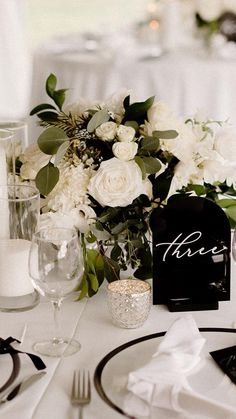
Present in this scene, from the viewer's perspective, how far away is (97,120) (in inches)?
57.7

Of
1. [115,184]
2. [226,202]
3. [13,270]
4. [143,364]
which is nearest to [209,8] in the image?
[226,202]

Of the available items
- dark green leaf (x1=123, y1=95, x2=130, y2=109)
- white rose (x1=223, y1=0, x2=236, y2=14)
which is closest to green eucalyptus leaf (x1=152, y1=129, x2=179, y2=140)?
dark green leaf (x1=123, y1=95, x2=130, y2=109)

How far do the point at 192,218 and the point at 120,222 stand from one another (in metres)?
0.15

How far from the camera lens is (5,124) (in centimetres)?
170

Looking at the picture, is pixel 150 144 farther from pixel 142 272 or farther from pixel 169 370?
pixel 169 370

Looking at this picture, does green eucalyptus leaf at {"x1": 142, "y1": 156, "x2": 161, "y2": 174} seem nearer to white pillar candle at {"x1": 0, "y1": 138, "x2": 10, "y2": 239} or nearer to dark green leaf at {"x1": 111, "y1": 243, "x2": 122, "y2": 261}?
dark green leaf at {"x1": 111, "y1": 243, "x2": 122, "y2": 261}

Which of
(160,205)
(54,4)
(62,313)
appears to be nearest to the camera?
(62,313)

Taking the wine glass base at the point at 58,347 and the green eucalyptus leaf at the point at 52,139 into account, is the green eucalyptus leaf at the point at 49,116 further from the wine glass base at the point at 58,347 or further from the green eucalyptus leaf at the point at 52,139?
the wine glass base at the point at 58,347

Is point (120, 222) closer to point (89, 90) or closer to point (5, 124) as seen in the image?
point (5, 124)

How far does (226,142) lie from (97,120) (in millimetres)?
265

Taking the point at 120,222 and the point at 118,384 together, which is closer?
the point at 118,384

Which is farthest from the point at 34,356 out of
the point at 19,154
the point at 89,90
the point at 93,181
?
the point at 89,90

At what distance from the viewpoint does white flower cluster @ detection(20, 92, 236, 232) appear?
141cm

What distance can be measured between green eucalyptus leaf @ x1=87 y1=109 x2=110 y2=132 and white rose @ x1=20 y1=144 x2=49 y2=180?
11 cm
